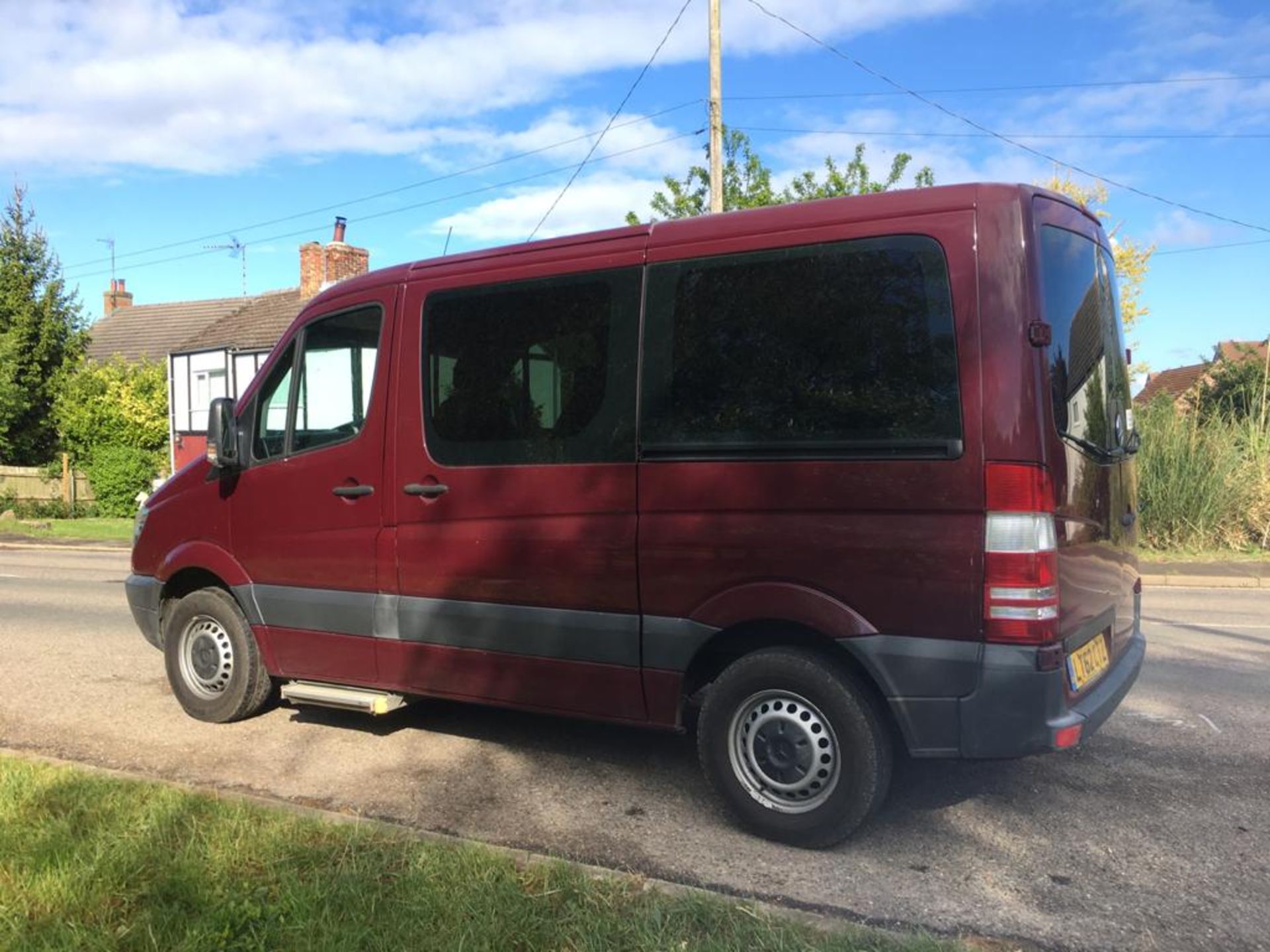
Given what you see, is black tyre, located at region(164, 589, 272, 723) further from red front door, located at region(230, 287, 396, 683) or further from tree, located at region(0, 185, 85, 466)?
tree, located at region(0, 185, 85, 466)

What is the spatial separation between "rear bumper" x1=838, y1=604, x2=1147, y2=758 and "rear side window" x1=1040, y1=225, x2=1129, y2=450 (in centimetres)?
88

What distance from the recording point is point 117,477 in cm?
2497

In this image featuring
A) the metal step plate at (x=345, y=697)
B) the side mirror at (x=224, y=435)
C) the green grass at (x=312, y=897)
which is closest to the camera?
the green grass at (x=312, y=897)

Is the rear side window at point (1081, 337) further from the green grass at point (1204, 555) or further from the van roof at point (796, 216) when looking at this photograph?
the green grass at point (1204, 555)

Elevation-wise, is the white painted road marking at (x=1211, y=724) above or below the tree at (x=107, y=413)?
below

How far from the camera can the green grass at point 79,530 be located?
20.3m

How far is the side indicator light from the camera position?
3.25 m

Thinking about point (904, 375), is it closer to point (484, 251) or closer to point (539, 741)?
point (484, 251)

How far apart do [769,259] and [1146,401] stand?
1629 centimetres

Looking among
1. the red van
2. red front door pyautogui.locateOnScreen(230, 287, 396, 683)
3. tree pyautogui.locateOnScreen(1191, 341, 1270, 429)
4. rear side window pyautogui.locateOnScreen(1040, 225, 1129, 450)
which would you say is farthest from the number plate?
tree pyautogui.locateOnScreen(1191, 341, 1270, 429)

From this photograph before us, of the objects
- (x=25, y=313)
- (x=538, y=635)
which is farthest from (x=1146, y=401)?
(x=25, y=313)

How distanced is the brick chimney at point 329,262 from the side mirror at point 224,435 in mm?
21978

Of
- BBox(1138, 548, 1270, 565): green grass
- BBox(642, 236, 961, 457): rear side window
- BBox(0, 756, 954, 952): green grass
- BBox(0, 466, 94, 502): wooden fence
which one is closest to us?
BBox(0, 756, 954, 952): green grass

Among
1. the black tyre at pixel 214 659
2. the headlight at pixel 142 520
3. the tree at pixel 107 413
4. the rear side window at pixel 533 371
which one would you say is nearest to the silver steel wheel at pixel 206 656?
the black tyre at pixel 214 659
